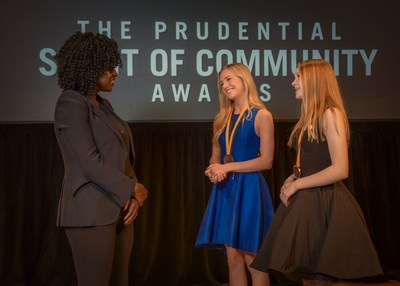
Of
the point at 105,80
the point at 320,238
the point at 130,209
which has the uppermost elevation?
the point at 105,80

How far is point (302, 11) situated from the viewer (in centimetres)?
411

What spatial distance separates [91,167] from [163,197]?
2.17m

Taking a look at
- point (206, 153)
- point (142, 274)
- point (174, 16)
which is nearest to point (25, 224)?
point (142, 274)

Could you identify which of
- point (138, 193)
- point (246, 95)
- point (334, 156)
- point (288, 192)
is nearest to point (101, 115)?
point (138, 193)

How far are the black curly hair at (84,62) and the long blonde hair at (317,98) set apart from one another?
2.65ft

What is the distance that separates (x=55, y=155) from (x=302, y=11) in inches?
84.1

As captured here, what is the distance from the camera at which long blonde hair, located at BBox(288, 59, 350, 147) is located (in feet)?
7.22

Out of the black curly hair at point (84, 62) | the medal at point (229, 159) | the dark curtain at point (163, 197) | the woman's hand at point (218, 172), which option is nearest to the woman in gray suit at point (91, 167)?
the black curly hair at point (84, 62)

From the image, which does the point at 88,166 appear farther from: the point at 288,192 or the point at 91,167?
the point at 288,192

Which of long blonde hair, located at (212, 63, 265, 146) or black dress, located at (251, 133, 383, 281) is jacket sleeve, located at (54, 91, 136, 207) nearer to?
black dress, located at (251, 133, 383, 281)

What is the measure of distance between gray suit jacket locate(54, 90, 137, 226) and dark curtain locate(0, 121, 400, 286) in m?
2.01

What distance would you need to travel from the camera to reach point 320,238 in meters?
2.10

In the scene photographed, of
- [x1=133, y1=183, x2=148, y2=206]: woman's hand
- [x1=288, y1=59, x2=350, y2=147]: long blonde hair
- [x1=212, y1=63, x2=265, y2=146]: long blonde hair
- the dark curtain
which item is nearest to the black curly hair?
[x1=133, y1=183, x2=148, y2=206]: woman's hand

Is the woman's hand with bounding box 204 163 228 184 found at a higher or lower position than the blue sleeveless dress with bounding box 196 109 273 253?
higher
